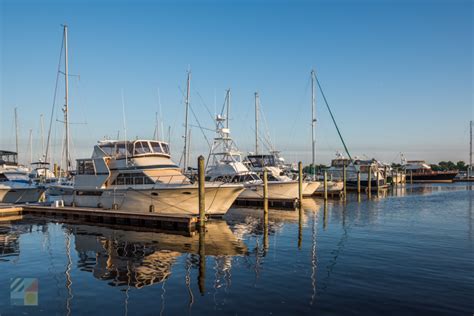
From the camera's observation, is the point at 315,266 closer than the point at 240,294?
No

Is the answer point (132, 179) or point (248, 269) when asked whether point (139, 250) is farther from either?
point (132, 179)

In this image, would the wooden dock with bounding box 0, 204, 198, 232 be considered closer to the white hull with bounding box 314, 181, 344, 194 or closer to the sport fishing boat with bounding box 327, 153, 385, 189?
the white hull with bounding box 314, 181, 344, 194

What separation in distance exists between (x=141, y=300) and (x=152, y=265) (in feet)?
12.9

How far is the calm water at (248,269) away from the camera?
10656 mm

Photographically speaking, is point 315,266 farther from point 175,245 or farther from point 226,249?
point 175,245

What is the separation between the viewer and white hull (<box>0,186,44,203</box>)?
35466mm

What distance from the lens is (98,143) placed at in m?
29.0

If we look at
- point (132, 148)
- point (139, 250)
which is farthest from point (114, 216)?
point (139, 250)

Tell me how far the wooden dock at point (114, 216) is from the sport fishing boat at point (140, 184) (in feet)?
4.93

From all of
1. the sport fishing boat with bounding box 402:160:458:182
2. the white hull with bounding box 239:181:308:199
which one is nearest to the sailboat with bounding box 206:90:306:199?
the white hull with bounding box 239:181:308:199

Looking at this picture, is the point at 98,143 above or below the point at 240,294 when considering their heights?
above

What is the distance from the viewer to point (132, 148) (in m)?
27.8

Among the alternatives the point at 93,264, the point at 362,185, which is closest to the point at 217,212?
the point at 93,264

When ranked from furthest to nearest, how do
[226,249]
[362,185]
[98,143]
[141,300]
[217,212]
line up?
[362,185] < [98,143] < [217,212] < [226,249] < [141,300]
